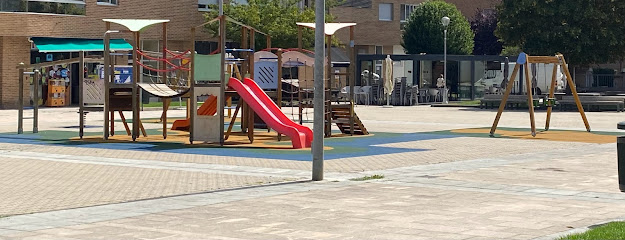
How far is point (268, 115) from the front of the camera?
2448cm

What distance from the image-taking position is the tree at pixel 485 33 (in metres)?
82.6

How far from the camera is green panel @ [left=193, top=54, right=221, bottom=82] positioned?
81.4ft

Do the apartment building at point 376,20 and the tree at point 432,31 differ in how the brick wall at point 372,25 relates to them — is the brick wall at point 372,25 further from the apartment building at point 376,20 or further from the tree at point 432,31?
the tree at point 432,31

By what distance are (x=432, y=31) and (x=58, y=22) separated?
100 feet

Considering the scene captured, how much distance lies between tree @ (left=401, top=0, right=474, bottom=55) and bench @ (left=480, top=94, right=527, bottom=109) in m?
21.6

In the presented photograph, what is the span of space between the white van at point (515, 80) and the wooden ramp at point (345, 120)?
81.6ft

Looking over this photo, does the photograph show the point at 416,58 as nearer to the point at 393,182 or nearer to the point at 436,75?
the point at 436,75

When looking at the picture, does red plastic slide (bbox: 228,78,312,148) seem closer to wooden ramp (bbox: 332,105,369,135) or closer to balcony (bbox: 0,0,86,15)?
wooden ramp (bbox: 332,105,369,135)

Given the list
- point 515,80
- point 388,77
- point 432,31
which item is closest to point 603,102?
point 515,80

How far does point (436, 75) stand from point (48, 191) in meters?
48.1

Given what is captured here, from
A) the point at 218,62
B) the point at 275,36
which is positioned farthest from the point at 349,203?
the point at 275,36

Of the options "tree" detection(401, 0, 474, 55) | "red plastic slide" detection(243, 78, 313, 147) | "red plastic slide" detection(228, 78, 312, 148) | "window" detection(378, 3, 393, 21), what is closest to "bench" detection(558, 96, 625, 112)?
"red plastic slide" detection(243, 78, 313, 147)

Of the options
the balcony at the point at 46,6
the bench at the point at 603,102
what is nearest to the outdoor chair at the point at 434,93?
the bench at the point at 603,102

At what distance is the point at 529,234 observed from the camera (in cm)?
1105
